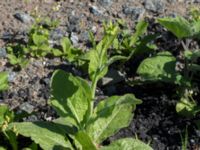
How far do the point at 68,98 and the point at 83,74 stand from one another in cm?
88

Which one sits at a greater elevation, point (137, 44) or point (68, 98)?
point (137, 44)

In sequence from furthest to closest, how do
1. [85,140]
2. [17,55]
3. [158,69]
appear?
[17,55] < [158,69] < [85,140]

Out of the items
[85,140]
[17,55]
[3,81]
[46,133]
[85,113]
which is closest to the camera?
[85,140]

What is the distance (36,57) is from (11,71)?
275 mm

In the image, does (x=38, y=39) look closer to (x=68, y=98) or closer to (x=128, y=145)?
(x=68, y=98)

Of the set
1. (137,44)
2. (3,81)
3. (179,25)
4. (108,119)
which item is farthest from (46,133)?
(137,44)

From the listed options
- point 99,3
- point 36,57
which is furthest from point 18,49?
point 99,3

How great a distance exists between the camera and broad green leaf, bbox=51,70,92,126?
3.97 m

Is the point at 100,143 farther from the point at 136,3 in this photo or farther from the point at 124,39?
the point at 136,3

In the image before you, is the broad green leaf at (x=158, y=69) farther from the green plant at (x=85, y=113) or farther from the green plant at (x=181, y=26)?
the green plant at (x=85, y=113)

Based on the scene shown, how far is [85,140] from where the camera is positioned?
377cm

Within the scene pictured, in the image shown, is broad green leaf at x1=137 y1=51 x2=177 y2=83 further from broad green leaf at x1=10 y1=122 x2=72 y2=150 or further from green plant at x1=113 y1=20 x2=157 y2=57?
broad green leaf at x1=10 y1=122 x2=72 y2=150

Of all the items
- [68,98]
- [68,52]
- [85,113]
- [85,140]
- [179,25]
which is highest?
[179,25]

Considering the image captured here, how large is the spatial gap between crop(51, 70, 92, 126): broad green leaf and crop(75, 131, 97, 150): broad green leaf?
0.23 meters
